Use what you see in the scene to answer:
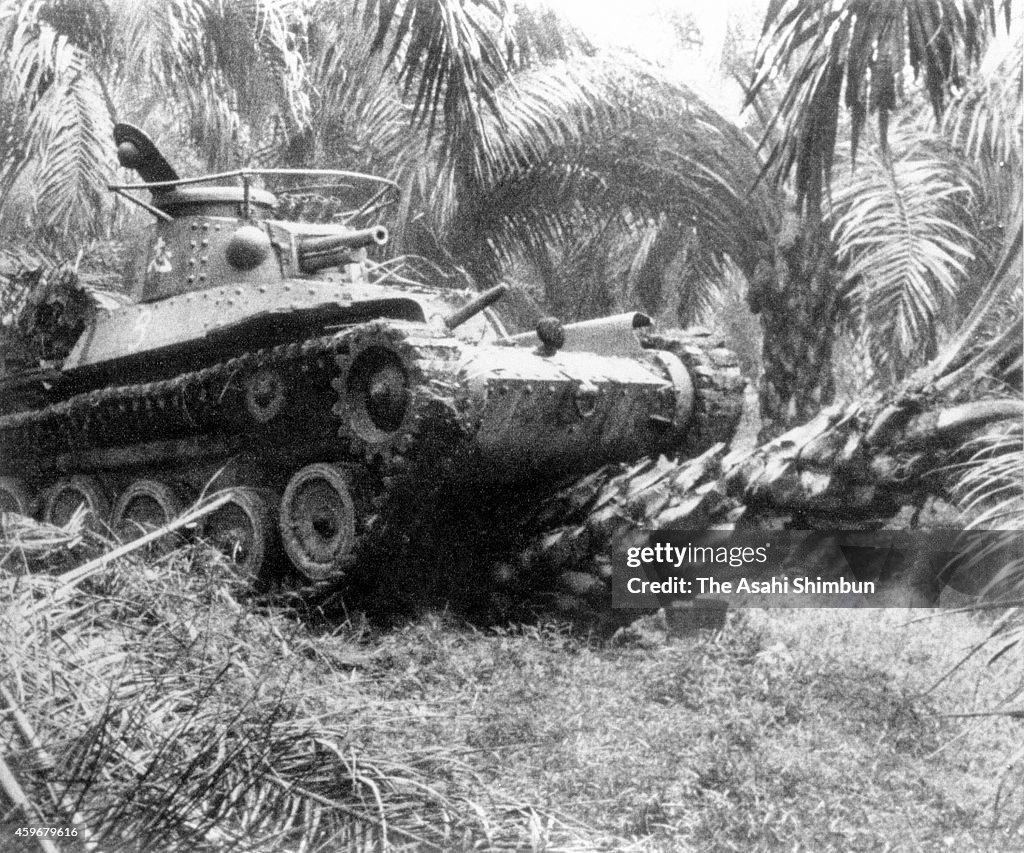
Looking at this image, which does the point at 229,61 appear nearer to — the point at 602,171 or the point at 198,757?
the point at 602,171

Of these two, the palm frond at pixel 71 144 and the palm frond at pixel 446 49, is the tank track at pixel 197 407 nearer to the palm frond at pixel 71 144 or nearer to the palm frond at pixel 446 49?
the palm frond at pixel 446 49

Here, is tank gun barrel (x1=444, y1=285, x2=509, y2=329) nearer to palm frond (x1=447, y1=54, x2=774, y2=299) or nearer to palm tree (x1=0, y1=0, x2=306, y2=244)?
palm frond (x1=447, y1=54, x2=774, y2=299)

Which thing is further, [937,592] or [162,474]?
[162,474]

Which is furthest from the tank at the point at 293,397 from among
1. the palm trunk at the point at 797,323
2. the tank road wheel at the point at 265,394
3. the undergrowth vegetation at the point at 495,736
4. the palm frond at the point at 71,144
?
the undergrowth vegetation at the point at 495,736

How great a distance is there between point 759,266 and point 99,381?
3.69 meters

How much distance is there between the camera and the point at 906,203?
4.91m

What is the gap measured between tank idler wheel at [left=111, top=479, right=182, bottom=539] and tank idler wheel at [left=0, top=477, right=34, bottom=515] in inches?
18.0

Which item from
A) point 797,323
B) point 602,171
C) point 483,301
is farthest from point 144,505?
point 797,323

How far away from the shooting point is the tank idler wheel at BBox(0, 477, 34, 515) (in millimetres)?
5164

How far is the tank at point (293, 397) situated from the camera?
6047 mm

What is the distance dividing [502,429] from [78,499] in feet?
7.09

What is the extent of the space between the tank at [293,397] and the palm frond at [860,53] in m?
1.93

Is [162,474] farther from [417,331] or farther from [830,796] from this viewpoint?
[830,796]

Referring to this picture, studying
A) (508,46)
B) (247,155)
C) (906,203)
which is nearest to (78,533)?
(247,155)
